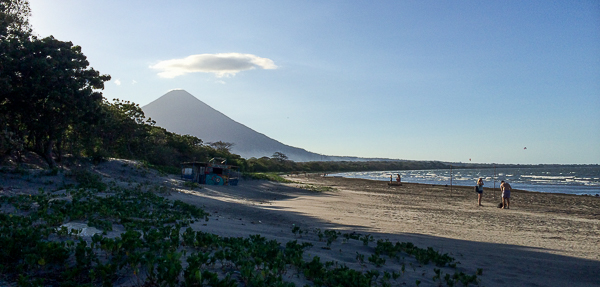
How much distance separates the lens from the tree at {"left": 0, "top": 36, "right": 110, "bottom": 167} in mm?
13547

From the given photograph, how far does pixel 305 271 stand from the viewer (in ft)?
14.1

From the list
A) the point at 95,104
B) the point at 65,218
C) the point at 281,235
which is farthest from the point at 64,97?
the point at 281,235

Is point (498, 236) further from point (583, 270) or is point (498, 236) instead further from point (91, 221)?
point (91, 221)

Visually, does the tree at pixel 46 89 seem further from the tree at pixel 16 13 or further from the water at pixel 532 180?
the water at pixel 532 180

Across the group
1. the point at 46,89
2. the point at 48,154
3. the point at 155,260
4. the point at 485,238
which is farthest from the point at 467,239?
the point at 48,154

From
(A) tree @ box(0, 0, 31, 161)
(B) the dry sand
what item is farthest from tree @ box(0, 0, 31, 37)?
(B) the dry sand

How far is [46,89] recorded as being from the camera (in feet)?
45.8

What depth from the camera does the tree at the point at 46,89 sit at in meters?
13.5

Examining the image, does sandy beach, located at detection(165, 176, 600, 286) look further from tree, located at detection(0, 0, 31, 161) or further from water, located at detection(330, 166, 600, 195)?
water, located at detection(330, 166, 600, 195)

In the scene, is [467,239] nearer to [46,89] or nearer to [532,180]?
[46,89]

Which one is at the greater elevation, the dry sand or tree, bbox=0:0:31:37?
tree, bbox=0:0:31:37

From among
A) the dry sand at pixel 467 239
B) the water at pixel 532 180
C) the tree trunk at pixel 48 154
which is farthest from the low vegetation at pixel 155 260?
the water at pixel 532 180

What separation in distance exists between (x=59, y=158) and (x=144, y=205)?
12489 millimetres


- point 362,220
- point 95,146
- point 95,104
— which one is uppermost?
point 95,104
